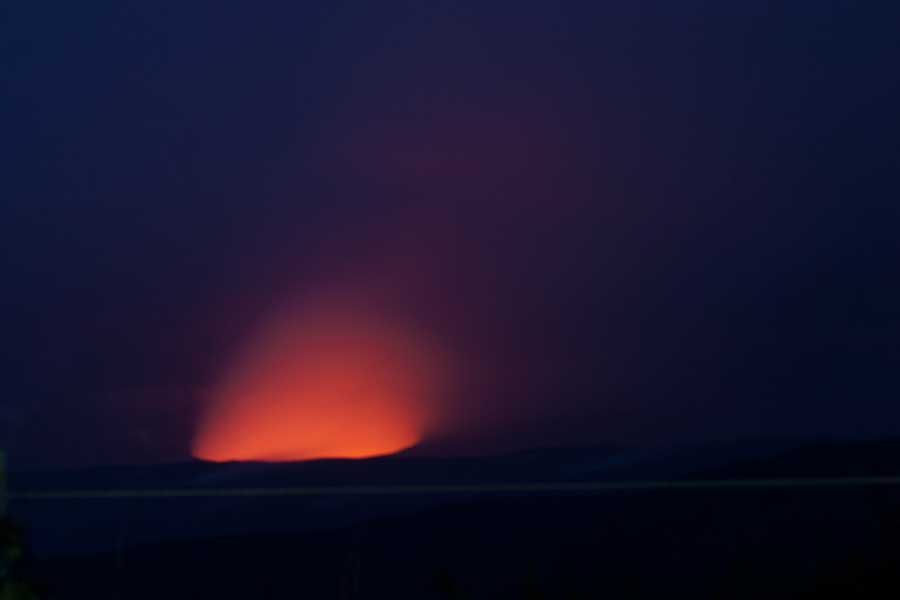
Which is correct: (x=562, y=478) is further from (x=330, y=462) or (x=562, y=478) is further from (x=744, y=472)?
(x=330, y=462)

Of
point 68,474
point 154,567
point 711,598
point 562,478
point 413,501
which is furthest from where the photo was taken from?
point 68,474

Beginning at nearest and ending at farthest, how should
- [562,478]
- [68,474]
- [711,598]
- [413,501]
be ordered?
[711,598] → [413,501] → [562,478] → [68,474]

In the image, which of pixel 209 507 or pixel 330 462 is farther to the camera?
pixel 330 462

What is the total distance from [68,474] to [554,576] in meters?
4.75

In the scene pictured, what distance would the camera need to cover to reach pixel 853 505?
26.9ft

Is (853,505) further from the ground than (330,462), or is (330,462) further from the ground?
(330,462)

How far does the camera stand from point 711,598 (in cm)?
774

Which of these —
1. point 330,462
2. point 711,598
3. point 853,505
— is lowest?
point 711,598

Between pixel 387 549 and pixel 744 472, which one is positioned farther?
pixel 744 472

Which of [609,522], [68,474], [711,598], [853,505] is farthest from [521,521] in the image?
[68,474]

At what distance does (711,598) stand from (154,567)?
3.72 m

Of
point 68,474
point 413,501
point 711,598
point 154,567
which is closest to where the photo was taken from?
point 711,598

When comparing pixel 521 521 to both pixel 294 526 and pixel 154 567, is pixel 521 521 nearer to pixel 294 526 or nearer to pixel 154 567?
pixel 294 526

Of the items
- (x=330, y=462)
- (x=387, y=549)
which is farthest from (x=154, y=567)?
(x=330, y=462)
